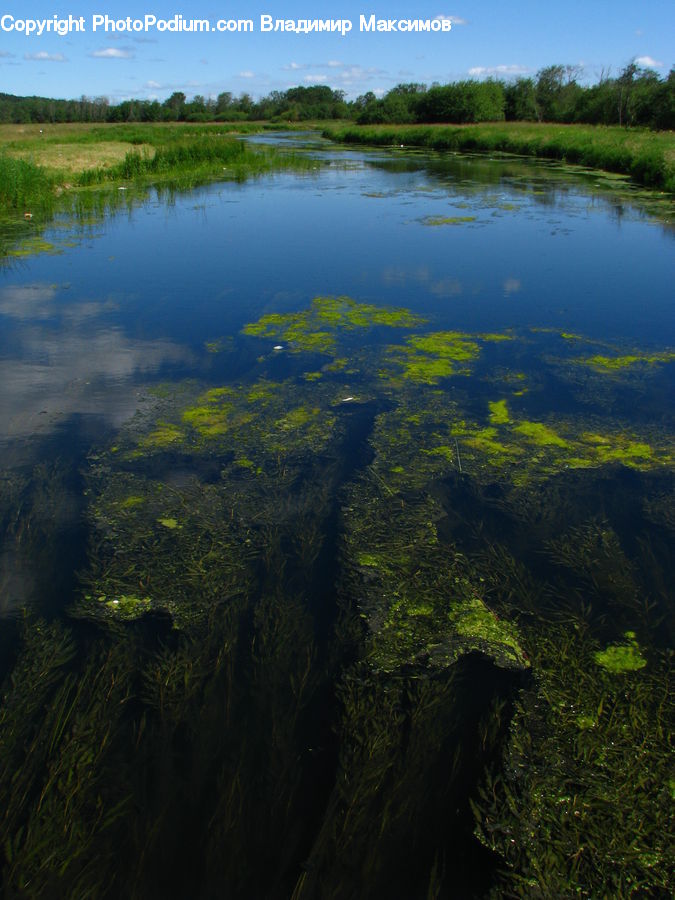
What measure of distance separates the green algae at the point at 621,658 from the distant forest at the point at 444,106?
2729 cm

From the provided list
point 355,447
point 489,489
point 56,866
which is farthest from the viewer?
point 355,447

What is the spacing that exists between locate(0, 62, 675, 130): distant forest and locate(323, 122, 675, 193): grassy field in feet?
9.17

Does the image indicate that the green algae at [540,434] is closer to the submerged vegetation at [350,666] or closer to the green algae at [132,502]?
the submerged vegetation at [350,666]

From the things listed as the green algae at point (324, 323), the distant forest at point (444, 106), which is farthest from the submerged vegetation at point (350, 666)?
the distant forest at point (444, 106)

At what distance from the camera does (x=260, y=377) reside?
192 inches

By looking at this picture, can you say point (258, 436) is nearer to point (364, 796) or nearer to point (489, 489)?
point (489, 489)

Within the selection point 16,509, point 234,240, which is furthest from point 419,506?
point 234,240

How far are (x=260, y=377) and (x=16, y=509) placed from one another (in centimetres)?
214

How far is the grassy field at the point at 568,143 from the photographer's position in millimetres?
14591

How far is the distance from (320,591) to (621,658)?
1237 millimetres

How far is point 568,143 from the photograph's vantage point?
2000 cm

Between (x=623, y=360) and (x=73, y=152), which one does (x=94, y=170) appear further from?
(x=623, y=360)

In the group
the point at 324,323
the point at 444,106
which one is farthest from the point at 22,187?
the point at 444,106

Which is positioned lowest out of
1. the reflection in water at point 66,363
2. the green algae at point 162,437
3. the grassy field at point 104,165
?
the green algae at point 162,437
